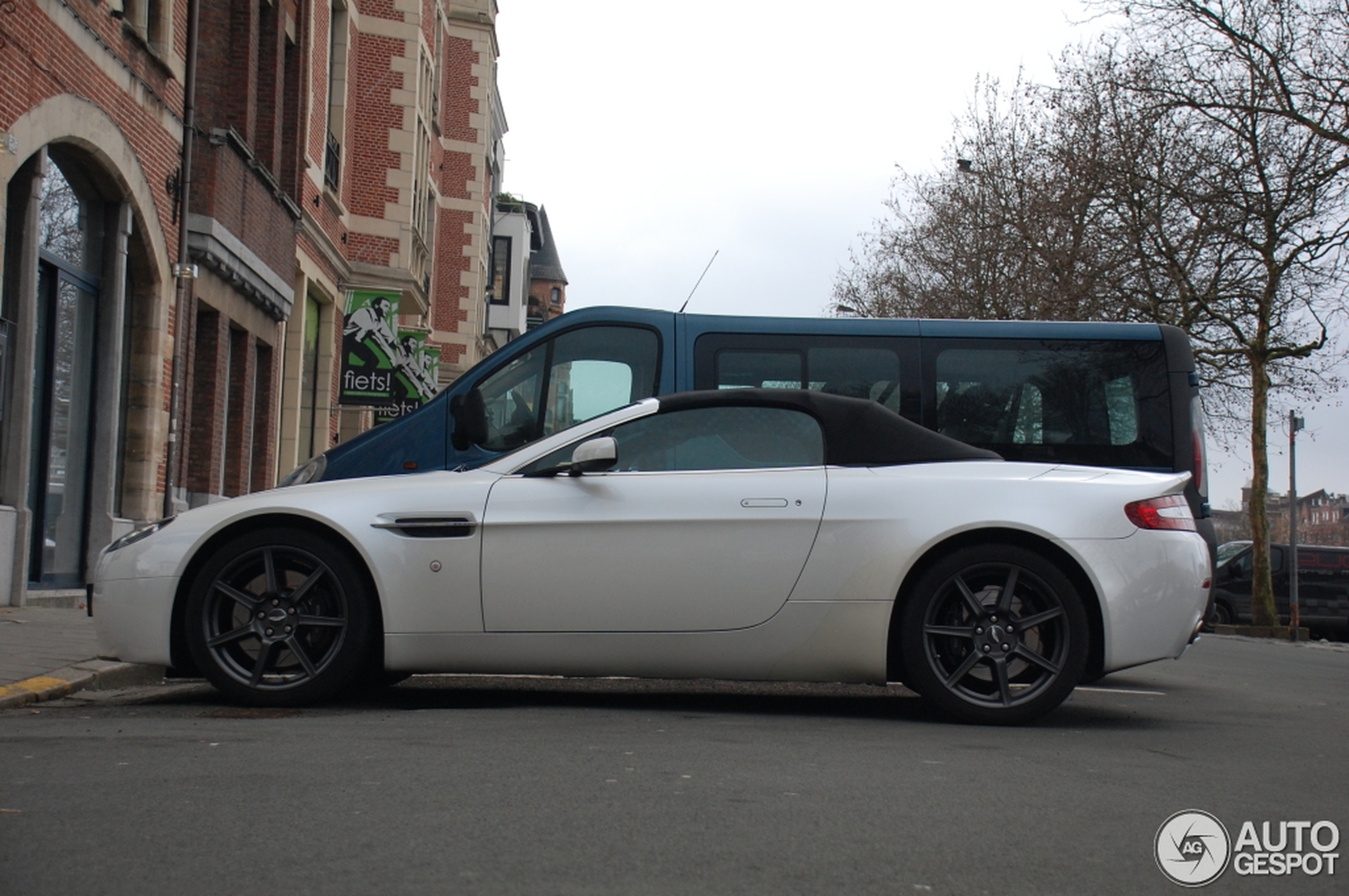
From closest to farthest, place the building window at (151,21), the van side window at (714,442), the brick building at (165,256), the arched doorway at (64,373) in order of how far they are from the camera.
A: the van side window at (714,442) < the brick building at (165,256) < the arched doorway at (64,373) < the building window at (151,21)

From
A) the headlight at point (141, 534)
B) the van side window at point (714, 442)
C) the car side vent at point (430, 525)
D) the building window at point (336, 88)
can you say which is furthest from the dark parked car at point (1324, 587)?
the headlight at point (141, 534)

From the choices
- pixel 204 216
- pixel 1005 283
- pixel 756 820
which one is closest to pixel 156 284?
pixel 204 216

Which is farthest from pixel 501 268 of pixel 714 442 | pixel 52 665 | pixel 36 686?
pixel 714 442

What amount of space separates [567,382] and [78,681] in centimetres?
410

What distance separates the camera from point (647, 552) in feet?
20.1

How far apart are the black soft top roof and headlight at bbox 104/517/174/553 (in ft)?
7.18

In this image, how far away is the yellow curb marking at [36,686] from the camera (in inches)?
256

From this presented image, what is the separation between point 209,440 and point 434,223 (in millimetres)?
24428

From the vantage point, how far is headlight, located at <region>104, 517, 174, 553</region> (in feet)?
21.0

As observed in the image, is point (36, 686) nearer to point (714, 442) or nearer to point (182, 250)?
point (714, 442)

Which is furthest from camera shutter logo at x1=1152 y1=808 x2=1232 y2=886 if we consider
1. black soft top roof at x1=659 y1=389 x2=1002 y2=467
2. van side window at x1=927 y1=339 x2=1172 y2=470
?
van side window at x1=927 y1=339 x2=1172 y2=470

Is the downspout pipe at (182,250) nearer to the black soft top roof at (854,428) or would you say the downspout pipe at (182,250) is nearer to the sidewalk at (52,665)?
the sidewalk at (52,665)

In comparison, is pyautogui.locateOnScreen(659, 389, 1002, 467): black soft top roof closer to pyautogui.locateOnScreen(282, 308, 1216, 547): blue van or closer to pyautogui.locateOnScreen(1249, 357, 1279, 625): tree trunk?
pyautogui.locateOnScreen(282, 308, 1216, 547): blue van

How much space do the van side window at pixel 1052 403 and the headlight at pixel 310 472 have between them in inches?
167
